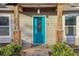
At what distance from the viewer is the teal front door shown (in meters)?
15.6

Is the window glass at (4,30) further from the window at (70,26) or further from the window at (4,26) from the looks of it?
the window at (70,26)

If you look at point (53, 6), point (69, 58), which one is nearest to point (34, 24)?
point (53, 6)

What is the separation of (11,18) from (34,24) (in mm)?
1682

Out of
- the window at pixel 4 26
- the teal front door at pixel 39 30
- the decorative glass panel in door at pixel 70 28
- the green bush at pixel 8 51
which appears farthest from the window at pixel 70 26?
the green bush at pixel 8 51

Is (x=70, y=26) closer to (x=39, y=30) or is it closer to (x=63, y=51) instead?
(x=39, y=30)

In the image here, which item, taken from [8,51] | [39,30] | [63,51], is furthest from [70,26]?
[8,51]

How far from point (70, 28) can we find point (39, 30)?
2233 mm

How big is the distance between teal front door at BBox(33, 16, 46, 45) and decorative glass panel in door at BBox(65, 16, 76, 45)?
165 cm

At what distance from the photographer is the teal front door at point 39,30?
51.1ft

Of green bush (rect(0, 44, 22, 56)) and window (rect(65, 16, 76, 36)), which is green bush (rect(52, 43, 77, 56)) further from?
window (rect(65, 16, 76, 36))

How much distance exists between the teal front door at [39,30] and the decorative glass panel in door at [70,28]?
1651mm

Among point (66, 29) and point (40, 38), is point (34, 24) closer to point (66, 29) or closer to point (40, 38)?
point (40, 38)

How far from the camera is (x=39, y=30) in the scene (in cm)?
1584

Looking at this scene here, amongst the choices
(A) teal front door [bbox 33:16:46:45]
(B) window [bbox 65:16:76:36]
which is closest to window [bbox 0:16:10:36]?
(A) teal front door [bbox 33:16:46:45]
